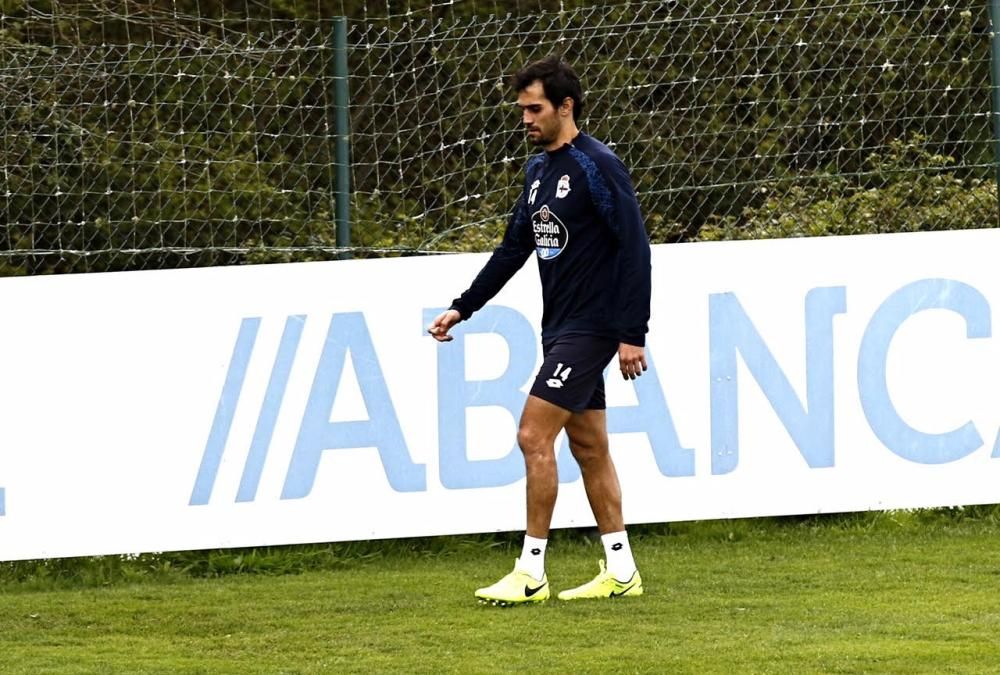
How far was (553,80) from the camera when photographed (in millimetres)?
6152

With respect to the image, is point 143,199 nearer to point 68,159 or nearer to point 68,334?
point 68,159

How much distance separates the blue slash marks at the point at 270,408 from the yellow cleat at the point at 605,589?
4.38 feet

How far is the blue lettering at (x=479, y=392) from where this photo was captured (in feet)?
23.8

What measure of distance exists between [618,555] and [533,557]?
0.29 meters

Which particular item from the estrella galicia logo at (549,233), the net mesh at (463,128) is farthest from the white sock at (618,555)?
the net mesh at (463,128)

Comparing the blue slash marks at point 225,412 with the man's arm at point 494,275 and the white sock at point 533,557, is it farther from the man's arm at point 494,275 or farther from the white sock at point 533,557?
the white sock at point 533,557

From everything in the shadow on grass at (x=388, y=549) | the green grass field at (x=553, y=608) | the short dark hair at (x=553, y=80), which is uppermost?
the short dark hair at (x=553, y=80)

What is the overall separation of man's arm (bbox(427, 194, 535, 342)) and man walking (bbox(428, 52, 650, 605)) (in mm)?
68

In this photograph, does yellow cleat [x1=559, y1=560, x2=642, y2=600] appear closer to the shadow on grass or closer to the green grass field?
the green grass field

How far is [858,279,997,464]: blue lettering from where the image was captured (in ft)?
24.6

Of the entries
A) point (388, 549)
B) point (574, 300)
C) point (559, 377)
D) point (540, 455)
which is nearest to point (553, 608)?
point (540, 455)

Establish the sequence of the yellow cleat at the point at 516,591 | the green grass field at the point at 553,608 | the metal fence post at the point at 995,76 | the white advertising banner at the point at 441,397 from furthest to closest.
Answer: the metal fence post at the point at 995,76 → the white advertising banner at the point at 441,397 → the yellow cleat at the point at 516,591 → the green grass field at the point at 553,608

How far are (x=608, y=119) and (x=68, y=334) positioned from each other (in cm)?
244

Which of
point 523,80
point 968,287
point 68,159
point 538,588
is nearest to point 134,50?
point 68,159
